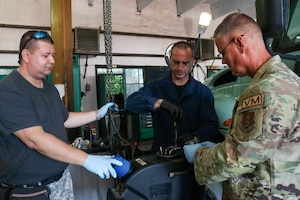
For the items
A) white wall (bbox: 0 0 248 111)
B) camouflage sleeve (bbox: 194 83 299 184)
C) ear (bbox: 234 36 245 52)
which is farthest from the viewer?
white wall (bbox: 0 0 248 111)

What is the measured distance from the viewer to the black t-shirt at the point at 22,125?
145 cm

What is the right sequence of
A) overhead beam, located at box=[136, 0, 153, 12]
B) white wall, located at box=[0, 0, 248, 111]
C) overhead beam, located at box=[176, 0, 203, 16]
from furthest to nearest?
overhead beam, located at box=[176, 0, 203, 16] → overhead beam, located at box=[136, 0, 153, 12] → white wall, located at box=[0, 0, 248, 111]

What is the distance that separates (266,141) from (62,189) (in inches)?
58.0

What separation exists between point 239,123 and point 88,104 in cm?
439

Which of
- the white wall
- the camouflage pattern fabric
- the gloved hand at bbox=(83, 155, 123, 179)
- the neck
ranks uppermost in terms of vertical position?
the white wall

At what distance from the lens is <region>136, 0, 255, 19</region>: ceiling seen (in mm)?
5599

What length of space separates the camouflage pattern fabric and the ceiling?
14.3 feet

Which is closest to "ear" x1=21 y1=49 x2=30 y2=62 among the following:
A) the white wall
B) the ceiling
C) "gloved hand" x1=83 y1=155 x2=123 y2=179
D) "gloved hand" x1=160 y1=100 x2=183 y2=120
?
"gloved hand" x1=83 y1=155 x2=123 y2=179

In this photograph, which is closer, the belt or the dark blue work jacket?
the belt

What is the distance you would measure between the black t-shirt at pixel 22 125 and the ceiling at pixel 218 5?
14.1 ft

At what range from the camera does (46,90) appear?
5.85 feet

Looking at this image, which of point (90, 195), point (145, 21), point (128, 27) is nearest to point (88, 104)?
point (128, 27)

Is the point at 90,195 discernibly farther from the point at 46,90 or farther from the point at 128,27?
the point at 128,27

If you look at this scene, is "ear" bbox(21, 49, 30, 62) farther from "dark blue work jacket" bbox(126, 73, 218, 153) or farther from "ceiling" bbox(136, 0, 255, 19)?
"ceiling" bbox(136, 0, 255, 19)
